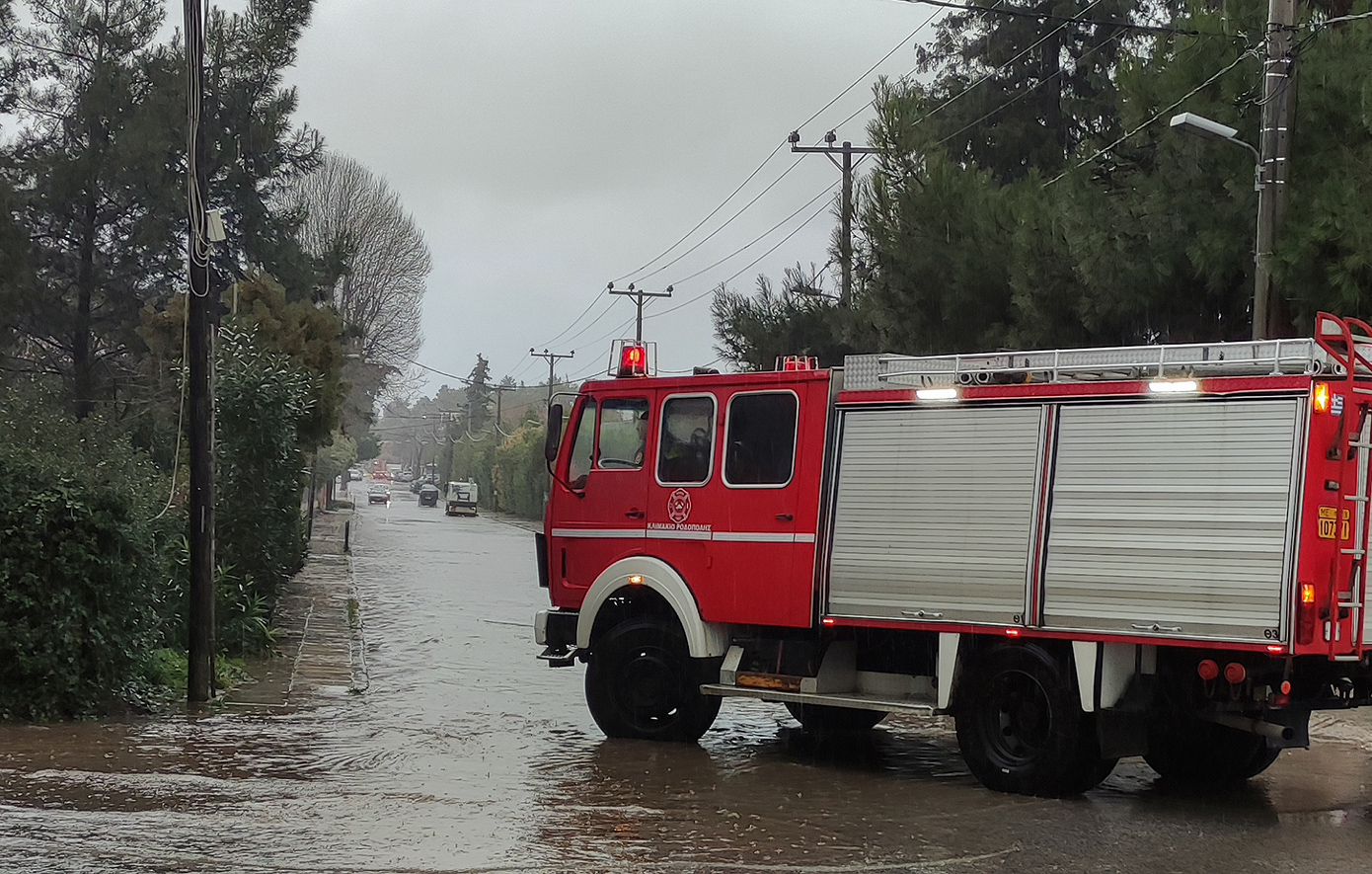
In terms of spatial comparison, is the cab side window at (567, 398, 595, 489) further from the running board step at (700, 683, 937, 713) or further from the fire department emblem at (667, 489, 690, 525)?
the running board step at (700, 683, 937, 713)

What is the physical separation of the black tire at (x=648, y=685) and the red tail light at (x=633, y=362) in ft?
6.64

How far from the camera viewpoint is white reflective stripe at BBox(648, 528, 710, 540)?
1130cm

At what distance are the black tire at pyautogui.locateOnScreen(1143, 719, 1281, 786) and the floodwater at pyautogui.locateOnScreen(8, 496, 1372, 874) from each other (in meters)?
0.18

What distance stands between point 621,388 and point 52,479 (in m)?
4.46

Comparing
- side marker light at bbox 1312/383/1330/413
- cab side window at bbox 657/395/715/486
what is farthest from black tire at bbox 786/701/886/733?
side marker light at bbox 1312/383/1330/413

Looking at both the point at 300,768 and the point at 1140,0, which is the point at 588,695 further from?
the point at 1140,0

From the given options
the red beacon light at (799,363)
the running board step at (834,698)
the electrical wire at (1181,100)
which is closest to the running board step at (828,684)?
the running board step at (834,698)

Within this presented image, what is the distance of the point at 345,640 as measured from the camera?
1905 centimetres

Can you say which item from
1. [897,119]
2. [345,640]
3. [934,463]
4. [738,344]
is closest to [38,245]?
[738,344]

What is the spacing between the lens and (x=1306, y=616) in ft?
28.3

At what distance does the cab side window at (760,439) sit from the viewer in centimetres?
1098

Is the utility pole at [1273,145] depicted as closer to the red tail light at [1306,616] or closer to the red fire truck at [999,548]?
the red fire truck at [999,548]

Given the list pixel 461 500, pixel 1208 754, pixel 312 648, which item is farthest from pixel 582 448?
pixel 461 500

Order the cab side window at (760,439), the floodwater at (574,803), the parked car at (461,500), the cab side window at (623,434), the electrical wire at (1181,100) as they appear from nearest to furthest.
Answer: the floodwater at (574,803), the cab side window at (760,439), the cab side window at (623,434), the electrical wire at (1181,100), the parked car at (461,500)
